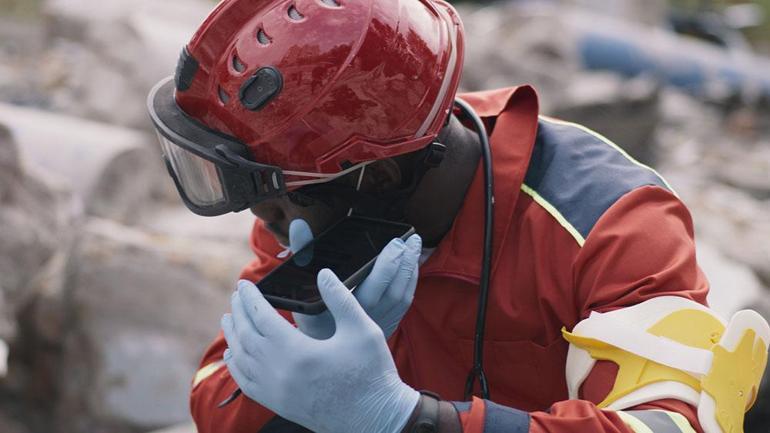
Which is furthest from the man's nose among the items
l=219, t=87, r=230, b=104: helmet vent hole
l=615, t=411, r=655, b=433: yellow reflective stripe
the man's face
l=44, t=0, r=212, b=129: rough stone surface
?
l=44, t=0, r=212, b=129: rough stone surface

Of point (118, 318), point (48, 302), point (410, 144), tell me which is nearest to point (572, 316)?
point (410, 144)

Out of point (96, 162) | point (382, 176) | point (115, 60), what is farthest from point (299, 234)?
point (115, 60)

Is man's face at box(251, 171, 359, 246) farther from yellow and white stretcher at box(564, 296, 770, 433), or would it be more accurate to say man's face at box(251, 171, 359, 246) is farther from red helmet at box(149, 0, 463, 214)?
yellow and white stretcher at box(564, 296, 770, 433)

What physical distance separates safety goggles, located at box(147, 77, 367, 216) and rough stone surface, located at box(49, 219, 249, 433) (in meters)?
1.66

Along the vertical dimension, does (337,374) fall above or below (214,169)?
below

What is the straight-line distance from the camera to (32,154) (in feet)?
17.0

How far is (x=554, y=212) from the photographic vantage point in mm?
2115

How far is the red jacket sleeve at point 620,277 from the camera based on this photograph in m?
1.79

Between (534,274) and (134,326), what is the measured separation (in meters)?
1.94

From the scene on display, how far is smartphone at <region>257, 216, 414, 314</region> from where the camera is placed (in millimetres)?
1955

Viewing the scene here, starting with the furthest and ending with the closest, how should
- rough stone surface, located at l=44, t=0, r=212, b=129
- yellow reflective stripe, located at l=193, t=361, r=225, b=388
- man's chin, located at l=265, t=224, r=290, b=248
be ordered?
rough stone surface, located at l=44, t=0, r=212, b=129 → yellow reflective stripe, located at l=193, t=361, r=225, b=388 → man's chin, located at l=265, t=224, r=290, b=248

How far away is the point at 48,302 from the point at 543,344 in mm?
2270

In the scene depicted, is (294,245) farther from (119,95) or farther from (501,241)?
(119,95)

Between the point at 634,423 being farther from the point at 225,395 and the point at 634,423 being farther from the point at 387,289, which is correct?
the point at 225,395
